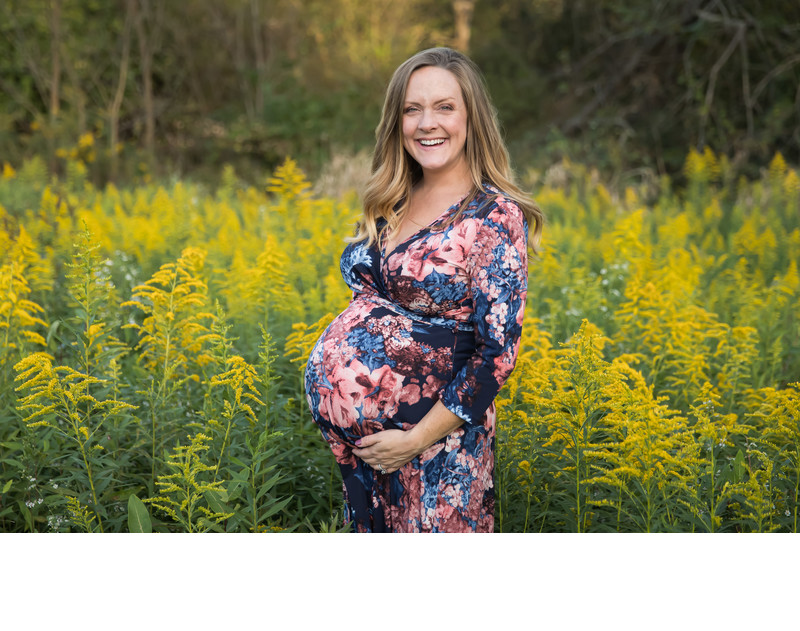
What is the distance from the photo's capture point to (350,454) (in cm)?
227

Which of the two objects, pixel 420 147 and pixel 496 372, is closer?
pixel 496 372

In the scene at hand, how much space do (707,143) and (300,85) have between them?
1014 centimetres

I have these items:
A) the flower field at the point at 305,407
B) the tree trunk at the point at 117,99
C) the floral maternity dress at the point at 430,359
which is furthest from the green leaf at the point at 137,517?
the tree trunk at the point at 117,99

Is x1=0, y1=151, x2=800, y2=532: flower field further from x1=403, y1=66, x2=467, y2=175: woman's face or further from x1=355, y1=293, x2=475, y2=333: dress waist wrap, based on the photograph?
x1=403, y1=66, x2=467, y2=175: woman's face

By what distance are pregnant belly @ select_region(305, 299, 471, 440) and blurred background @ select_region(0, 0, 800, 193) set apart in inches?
314

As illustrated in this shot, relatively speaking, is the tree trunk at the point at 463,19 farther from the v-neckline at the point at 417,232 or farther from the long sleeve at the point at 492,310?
the long sleeve at the point at 492,310

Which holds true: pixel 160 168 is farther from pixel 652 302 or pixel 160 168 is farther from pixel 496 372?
pixel 496 372

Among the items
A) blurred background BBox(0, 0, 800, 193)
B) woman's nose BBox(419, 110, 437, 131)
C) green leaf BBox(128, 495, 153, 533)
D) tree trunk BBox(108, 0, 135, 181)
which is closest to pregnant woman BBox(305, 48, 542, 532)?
woman's nose BBox(419, 110, 437, 131)

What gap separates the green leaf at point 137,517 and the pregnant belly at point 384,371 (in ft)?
1.88

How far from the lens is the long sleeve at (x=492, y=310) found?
6.48 feet

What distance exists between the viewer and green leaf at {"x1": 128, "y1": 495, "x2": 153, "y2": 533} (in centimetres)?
216

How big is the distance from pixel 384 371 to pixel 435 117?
70 cm

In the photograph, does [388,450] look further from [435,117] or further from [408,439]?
[435,117]
